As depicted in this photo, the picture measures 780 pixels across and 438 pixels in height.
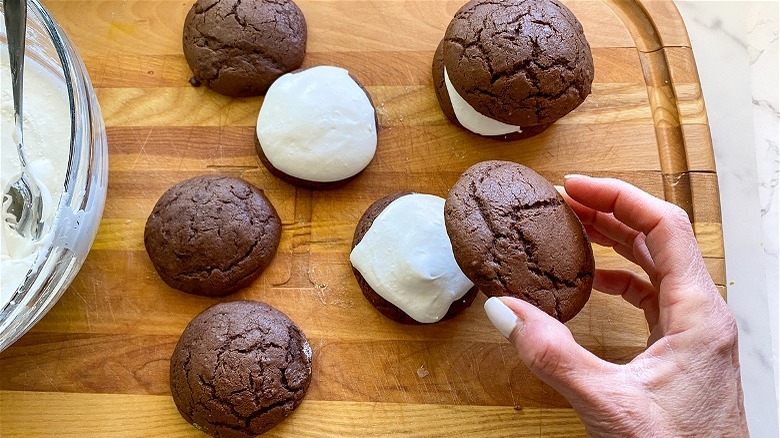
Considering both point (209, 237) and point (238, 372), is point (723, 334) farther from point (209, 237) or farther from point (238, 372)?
point (209, 237)

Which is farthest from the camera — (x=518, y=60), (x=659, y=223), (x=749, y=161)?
(x=749, y=161)

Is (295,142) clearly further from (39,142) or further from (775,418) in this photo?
(775,418)

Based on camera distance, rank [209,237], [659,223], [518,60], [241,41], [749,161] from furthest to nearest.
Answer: [749,161]
[241,41]
[209,237]
[518,60]
[659,223]

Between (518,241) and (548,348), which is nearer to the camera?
Result: (548,348)

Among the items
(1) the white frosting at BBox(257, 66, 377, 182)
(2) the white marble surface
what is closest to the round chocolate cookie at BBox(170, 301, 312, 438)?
(1) the white frosting at BBox(257, 66, 377, 182)

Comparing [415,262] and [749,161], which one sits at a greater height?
[749,161]

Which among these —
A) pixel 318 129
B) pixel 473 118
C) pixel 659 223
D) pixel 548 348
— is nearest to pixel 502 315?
pixel 548 348
